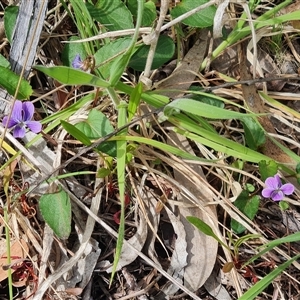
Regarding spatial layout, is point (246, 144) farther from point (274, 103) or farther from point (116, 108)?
point (116, 108)

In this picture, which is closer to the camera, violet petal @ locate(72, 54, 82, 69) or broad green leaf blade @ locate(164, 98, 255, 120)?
broad green leaf blade @ locate(164, 98, 255, 120)

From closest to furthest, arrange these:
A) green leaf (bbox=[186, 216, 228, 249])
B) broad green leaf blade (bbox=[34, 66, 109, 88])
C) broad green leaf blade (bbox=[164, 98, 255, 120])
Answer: broad green leaf blade (bbox=[34, 66, 109, 88]), broad green leaf blade (bbox=[164, 98, 255, 120]), green leaf (bbox=[186, 216, 228, 249])

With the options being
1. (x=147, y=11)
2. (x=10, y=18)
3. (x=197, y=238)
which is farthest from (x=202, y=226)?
(x=10, y=18)

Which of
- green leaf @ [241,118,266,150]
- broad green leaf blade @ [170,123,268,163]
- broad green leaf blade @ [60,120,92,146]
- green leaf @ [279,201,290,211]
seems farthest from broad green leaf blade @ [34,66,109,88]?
green leaf @ [279,201,290,211]

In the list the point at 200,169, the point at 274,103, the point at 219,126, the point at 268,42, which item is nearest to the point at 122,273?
the point at 200,169

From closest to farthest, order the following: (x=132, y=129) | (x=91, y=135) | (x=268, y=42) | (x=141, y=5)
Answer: (x=141, y=5) → (x=91, y=135) → (x=132, y=129) → (x=268, y=42)

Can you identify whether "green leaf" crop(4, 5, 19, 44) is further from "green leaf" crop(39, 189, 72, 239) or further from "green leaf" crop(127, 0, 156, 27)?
"green leaf" crop(39, 189, 72, 239)

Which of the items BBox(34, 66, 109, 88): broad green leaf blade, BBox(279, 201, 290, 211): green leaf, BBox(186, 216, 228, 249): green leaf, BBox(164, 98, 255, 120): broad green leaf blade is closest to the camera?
BBox(34, 66, 109, 88): broad green leaf blade

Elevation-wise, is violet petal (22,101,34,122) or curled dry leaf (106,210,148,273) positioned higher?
violet petal (22,101,34,122)
